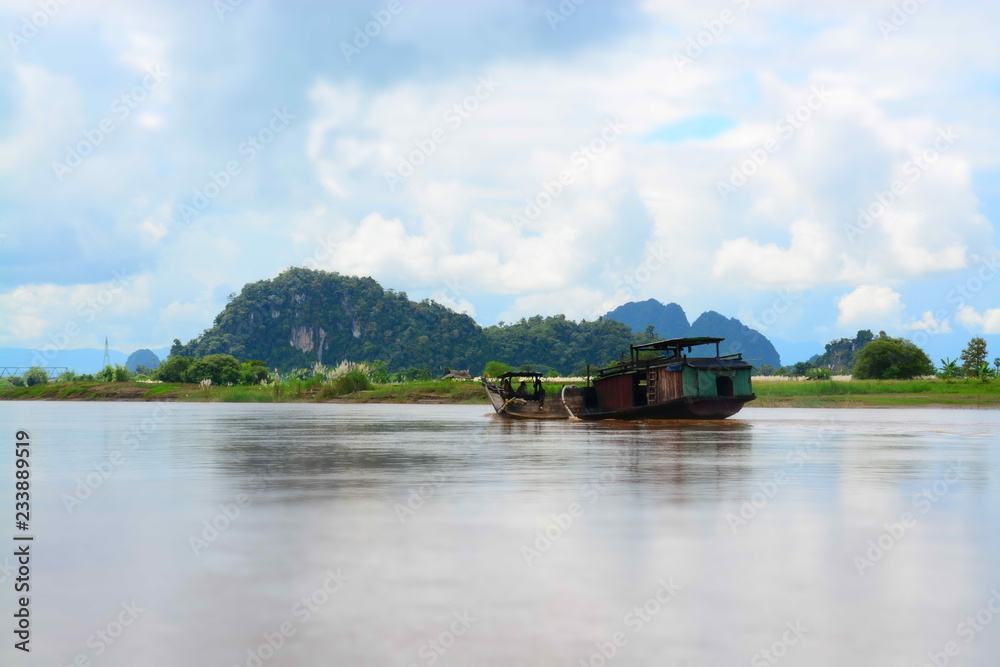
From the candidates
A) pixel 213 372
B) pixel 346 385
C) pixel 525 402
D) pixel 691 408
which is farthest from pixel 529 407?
pixel 213 372

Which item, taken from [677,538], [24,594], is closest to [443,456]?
[677,538]

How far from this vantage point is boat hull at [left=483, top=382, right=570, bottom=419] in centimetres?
4647

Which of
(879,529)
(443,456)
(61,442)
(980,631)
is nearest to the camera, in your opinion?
(980,631)

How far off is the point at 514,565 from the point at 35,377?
122 meters

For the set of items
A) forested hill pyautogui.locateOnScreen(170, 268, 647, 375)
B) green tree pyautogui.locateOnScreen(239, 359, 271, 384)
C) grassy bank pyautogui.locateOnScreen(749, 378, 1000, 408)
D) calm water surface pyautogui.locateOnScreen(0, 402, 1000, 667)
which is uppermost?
forested hill pyautogui.locateOnScreen(170, 268, 647, 375)

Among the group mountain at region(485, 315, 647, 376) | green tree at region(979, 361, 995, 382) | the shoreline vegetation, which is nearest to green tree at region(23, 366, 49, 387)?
the shoreline vegetation

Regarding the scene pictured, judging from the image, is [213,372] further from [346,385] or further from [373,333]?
[373,333]

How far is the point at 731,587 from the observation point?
7938 mm

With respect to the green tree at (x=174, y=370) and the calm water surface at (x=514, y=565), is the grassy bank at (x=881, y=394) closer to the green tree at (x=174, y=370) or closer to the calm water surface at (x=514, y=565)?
the calm water surface at (x=514, y=565)

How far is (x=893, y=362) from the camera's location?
83.6m

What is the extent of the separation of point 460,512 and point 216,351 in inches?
6213

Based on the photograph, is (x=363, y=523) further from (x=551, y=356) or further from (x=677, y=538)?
(x=551, y=356)

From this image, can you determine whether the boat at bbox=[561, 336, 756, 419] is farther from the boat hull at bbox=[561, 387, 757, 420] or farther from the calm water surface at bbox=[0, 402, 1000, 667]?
the calm water surface at bbox=[0, 402, 1000, 667]

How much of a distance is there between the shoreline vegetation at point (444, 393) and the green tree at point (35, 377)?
12.0ft
